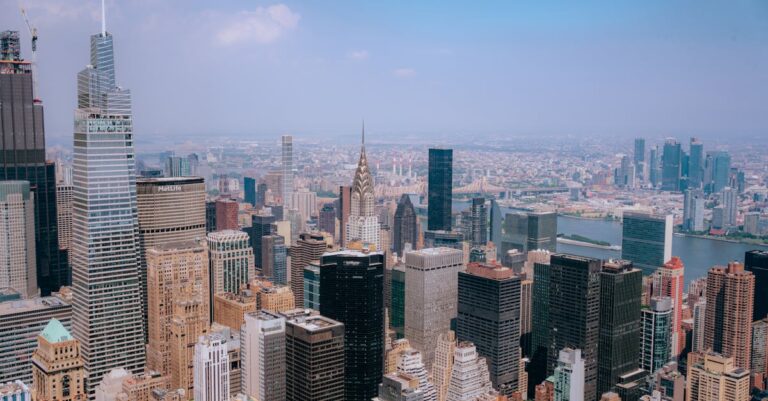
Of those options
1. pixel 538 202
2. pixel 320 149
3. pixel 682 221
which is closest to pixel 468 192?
pixel 538 202

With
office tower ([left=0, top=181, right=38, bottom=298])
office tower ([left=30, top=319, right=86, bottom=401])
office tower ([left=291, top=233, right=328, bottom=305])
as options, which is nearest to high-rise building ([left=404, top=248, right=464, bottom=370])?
office tower ([left=291, top=233, right=328, bottom=305])

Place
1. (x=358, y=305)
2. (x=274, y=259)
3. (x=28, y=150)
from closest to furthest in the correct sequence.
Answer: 1. (x=358, y=305)
2. (x=28, y=150)
3. (x=274, y=259)

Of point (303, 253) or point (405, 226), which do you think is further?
point (405, 226)

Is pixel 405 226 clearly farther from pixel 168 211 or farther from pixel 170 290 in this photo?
pixel 170 290

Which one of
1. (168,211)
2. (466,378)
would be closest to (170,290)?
(168,211)

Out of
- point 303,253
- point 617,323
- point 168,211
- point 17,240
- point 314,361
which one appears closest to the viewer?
point 314,361

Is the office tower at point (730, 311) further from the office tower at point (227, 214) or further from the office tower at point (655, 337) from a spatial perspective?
the office tower at point (227, 214)
